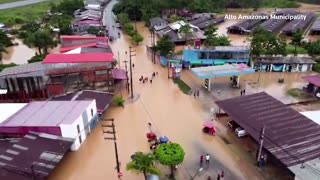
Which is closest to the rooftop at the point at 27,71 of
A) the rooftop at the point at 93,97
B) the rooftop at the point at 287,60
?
the rooftop at the point at 93,97

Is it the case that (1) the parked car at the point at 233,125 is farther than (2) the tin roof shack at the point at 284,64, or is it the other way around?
(2) the tin roof shack at the point at 284,64

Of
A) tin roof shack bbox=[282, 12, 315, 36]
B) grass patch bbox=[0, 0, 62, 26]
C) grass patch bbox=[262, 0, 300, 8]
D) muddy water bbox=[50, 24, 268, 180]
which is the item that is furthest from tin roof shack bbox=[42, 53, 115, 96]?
grass patch bbox=[262, 0, 300, 8]

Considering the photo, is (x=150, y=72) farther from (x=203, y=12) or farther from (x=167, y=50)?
(x=203, y=12)

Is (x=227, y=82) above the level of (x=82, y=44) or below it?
below

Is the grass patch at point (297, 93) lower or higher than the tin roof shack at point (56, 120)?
lower

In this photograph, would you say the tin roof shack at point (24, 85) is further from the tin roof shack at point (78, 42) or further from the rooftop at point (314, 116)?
the rooftop at point (314, 116)

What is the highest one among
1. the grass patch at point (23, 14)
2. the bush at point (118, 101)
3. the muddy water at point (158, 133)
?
the grass patch at point (23, 14)

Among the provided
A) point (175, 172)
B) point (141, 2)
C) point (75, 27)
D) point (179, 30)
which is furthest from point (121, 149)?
point (141, 2)
